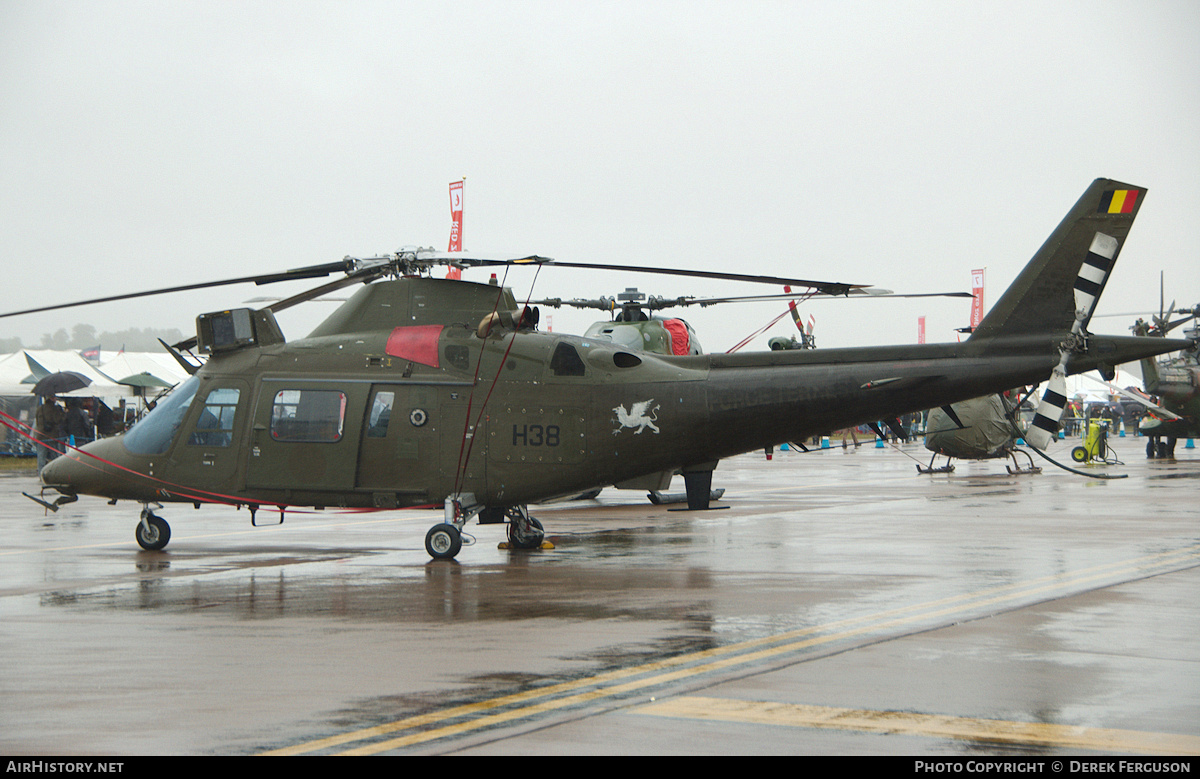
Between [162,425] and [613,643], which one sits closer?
[613,643]

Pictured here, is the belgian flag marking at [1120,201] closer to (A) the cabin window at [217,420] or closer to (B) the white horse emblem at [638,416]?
(B) the white horse emblem at [638,416]

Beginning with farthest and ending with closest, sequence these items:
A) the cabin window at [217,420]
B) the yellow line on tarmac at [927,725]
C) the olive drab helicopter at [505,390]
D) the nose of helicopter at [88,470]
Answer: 1. the nose of helicopter at [88,470]
2. the cabin window at [217,420]
3. the olive drab helicopter at [505,390]
4. the yellow line on tarmac at [927,725]

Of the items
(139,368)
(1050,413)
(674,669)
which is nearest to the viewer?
(674,669)

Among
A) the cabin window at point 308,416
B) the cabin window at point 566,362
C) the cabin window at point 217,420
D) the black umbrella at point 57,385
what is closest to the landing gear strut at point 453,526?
the cabin window at point 308,416

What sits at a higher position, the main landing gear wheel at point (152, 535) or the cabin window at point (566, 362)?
the cabin window at point (566, 362)

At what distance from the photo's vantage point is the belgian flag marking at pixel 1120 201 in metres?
12.6

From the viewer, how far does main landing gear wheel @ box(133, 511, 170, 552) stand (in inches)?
579

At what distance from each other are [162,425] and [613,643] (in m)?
8.44

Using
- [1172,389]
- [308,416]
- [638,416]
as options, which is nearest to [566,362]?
[638,416]

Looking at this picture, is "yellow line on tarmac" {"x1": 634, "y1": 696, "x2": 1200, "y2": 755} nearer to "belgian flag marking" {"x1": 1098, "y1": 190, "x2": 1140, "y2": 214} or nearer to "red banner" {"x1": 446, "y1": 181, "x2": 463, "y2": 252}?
"belgian flag marking" {"x1": 1098, "y1": 190, "x2": 1140, "y2": 214}

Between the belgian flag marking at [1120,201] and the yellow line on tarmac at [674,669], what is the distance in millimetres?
4003

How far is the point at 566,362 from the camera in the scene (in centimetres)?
1364

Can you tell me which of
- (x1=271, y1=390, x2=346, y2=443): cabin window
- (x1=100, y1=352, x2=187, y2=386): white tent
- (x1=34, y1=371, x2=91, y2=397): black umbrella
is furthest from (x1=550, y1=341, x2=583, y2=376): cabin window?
(x1=100, y1=352, x2=187, y2=386): white tent

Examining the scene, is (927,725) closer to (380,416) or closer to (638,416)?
(638,416)
